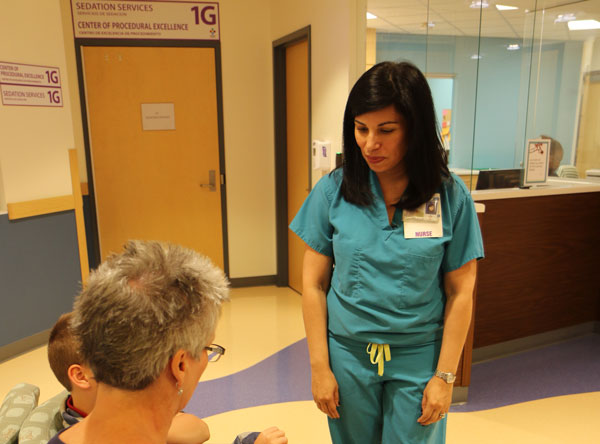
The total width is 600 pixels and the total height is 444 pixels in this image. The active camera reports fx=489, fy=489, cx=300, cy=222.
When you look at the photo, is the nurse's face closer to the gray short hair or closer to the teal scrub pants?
the teal scrub pants

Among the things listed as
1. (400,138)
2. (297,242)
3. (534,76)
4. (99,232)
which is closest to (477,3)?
(534,76)

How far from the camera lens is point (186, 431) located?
1284mm

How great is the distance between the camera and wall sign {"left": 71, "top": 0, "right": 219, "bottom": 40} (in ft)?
→ 13.0

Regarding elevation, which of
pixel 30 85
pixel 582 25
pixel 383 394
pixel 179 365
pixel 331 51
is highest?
pixel 582 25

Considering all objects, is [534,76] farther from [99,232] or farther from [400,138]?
[99,232]

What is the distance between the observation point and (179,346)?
0.78 meters

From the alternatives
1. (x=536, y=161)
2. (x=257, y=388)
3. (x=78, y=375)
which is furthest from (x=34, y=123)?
(x=536, y=161)

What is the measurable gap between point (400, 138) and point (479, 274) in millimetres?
1779

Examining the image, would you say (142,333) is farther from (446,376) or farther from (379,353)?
(446,376)

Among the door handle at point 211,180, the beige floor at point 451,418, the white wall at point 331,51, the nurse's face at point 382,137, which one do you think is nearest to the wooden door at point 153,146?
the door handle at point 211,180

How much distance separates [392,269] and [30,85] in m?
2.98

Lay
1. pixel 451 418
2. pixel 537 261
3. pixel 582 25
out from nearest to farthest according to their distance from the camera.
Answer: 1. pixel 451 418
2. pixel 537 261
3. pixel 582 25

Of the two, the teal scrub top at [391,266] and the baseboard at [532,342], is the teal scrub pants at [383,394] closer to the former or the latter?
the teal scrub top at [391,266]

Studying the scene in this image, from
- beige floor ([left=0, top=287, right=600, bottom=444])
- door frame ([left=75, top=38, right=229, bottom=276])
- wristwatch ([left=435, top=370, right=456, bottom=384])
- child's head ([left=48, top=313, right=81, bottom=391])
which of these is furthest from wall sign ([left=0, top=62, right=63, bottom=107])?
wristwatch ([left=435, top=370, right=456, bottom=384])
